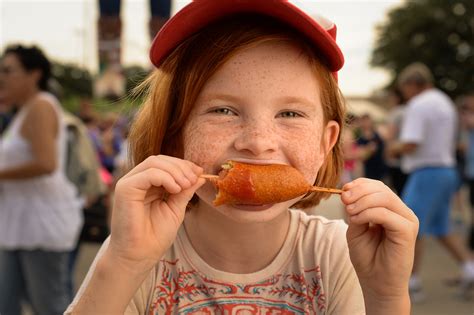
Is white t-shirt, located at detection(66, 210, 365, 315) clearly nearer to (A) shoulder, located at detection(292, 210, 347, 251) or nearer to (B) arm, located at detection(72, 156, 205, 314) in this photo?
(A) shoulder, located at detection(292, 210, 347, 251)

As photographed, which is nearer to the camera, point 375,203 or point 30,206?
point 375,203

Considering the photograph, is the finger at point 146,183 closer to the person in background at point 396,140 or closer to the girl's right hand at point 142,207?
the girl's right hand at point 142,207

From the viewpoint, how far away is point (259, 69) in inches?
57.6

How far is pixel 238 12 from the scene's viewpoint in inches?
60.9

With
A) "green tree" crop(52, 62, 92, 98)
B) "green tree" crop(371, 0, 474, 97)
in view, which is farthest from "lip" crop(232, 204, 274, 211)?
"green tree" crop(52, 62, 92, 98)

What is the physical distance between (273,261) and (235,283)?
0.12 meters

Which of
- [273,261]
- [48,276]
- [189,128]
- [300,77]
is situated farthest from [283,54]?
[48,276]

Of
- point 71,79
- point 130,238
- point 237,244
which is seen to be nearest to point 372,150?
point 237,244

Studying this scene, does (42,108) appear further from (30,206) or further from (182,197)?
(182,197)

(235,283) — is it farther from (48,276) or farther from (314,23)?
(48,276)

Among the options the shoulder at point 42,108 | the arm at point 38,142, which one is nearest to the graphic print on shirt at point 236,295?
the arm at point 38,142

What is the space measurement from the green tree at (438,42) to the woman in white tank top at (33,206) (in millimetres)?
38989

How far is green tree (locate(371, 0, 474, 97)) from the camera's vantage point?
40.0 m

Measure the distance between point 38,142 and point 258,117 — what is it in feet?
8.25
